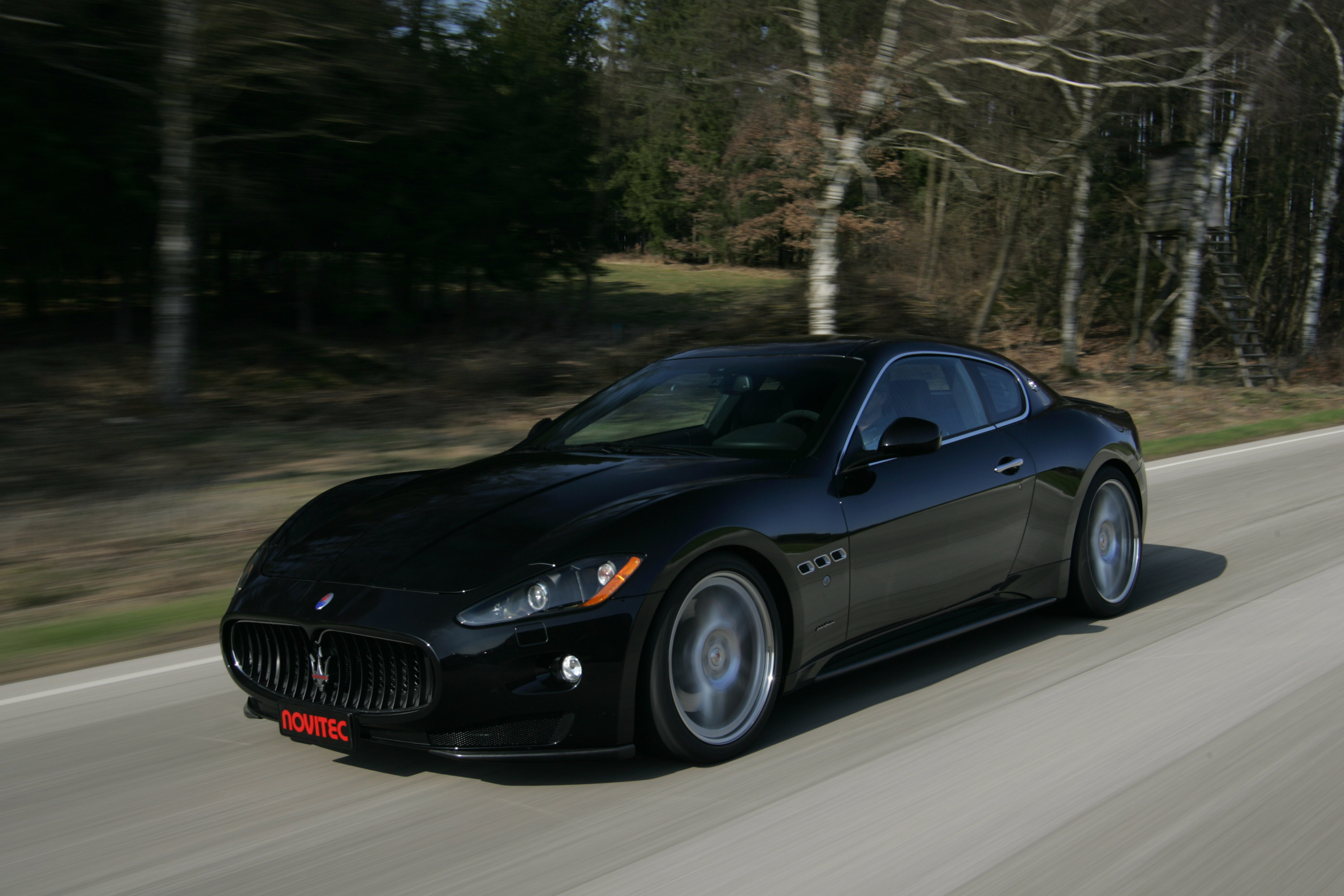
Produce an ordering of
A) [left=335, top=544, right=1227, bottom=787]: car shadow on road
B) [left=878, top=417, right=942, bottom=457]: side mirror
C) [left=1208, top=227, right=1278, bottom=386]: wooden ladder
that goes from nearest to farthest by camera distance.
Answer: [left=335, top=544, right=1227, bottom=787]: car shadow on road → [left=878, top=417, right=942, bottom=457]: side mirror → [left=1208, top=227, right=1278, bottom=386]: wooden ladder

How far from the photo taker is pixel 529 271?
A: 1045 inches

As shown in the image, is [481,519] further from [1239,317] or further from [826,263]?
[1239,317]

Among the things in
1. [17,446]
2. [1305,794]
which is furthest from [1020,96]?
[1305,794]

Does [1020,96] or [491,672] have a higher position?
[1020,96]

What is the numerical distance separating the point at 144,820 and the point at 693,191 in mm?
27998

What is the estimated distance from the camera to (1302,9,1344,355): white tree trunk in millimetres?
26000

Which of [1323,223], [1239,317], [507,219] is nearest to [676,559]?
[507,219]

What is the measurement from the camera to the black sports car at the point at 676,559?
146 inches

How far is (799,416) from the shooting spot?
4902 millimetres

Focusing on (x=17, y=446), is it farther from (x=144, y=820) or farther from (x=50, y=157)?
(x=144, y=820)

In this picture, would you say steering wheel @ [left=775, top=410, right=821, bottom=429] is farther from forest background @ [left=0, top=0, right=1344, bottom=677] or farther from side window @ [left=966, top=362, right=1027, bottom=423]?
forest background @ [left=0, top=0, right=1344, bottom=677]

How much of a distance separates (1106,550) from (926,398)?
1530mm

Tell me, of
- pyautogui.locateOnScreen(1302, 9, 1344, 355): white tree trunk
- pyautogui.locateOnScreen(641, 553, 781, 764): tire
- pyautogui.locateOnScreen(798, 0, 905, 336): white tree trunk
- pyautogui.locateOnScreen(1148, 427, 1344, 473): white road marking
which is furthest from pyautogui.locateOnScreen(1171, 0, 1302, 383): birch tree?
pyautogui.locateOnScreen(641, 553, 781, 764): tire

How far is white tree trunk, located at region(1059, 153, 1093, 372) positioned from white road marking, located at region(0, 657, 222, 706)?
19.9m
